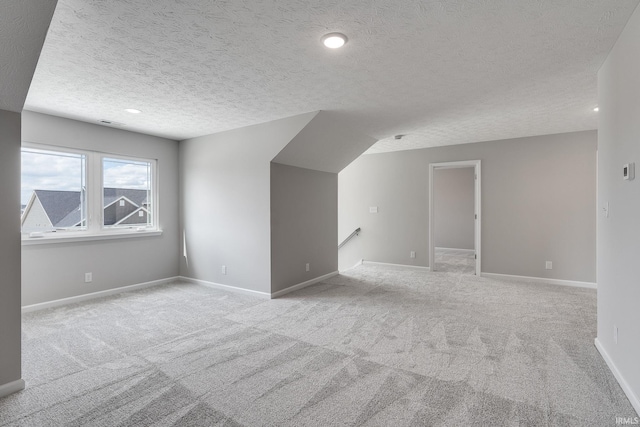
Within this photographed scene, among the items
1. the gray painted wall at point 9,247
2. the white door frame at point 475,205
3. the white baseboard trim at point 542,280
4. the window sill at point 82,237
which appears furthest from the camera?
the white door frame at point 475,205

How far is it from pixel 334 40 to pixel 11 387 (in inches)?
127

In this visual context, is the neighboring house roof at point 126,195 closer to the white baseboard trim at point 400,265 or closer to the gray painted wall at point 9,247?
the gray painted wall at point 9,247

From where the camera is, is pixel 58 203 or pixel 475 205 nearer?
pixel 58 203

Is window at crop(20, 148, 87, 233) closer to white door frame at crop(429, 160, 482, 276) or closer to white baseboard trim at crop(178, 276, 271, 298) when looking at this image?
white baseboard trim at crop(178, 276, 271, 298)

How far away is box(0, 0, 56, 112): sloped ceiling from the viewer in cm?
140

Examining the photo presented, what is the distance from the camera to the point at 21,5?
138cm

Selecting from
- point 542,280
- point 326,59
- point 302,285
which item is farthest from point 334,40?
point 542,280

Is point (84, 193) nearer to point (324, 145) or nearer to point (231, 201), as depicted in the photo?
point (231, 201)

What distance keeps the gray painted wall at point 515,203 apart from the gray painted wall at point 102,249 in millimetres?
3975

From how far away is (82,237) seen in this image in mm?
4133

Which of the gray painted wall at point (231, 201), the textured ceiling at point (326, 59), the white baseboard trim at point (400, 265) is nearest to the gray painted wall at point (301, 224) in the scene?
the gray painted wall at point (231, 201)

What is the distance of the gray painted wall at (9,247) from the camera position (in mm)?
2012

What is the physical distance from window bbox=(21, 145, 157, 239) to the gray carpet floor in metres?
1.11

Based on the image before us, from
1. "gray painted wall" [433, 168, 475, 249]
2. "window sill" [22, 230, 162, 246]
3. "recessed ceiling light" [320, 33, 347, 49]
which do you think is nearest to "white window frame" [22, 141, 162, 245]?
"window sill" [22, 230, 162, 246]
